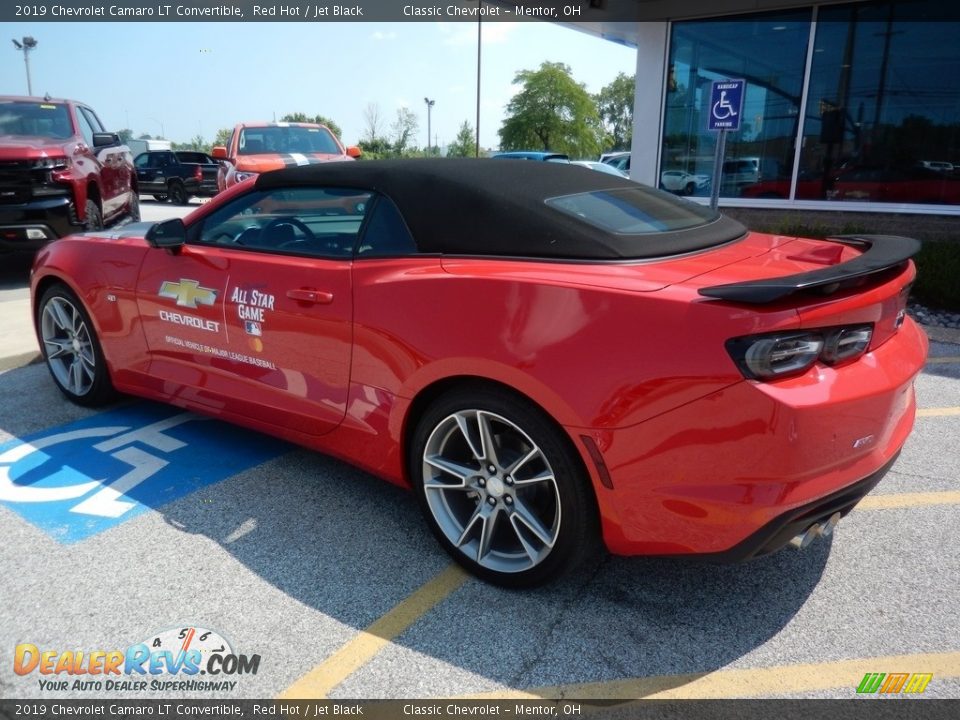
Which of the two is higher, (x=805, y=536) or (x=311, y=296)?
(x=311, y=296)

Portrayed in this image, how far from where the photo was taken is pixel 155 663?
220 cm

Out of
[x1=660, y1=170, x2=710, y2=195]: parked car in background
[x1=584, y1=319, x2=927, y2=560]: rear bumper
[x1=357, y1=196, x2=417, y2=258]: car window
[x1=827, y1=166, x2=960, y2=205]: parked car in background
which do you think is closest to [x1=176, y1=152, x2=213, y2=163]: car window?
[x1=660, y1=170, x2=710, y2=195]: parked car in background

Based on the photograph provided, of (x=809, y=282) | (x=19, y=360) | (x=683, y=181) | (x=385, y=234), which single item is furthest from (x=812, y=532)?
(x=683, y=181)

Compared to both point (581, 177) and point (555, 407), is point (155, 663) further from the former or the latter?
point (581, 177)

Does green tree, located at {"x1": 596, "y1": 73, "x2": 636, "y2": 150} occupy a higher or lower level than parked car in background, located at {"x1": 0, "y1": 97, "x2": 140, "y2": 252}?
higher

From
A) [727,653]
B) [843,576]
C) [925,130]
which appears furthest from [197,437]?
[925,130]

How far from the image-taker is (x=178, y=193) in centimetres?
→ 2072

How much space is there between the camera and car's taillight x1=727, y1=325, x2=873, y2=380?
1.93 meters

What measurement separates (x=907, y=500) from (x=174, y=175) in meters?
21.3

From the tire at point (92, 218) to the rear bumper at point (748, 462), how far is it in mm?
8058

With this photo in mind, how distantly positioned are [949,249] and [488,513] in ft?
23.4

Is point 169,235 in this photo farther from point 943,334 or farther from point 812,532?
point 943,334

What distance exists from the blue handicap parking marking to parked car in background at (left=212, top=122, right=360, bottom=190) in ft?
21.3

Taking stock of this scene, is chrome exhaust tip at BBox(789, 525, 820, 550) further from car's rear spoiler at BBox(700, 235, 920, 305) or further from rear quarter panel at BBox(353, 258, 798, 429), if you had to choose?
car's rear spoiler at BBox(700, 235, 920, 305)
